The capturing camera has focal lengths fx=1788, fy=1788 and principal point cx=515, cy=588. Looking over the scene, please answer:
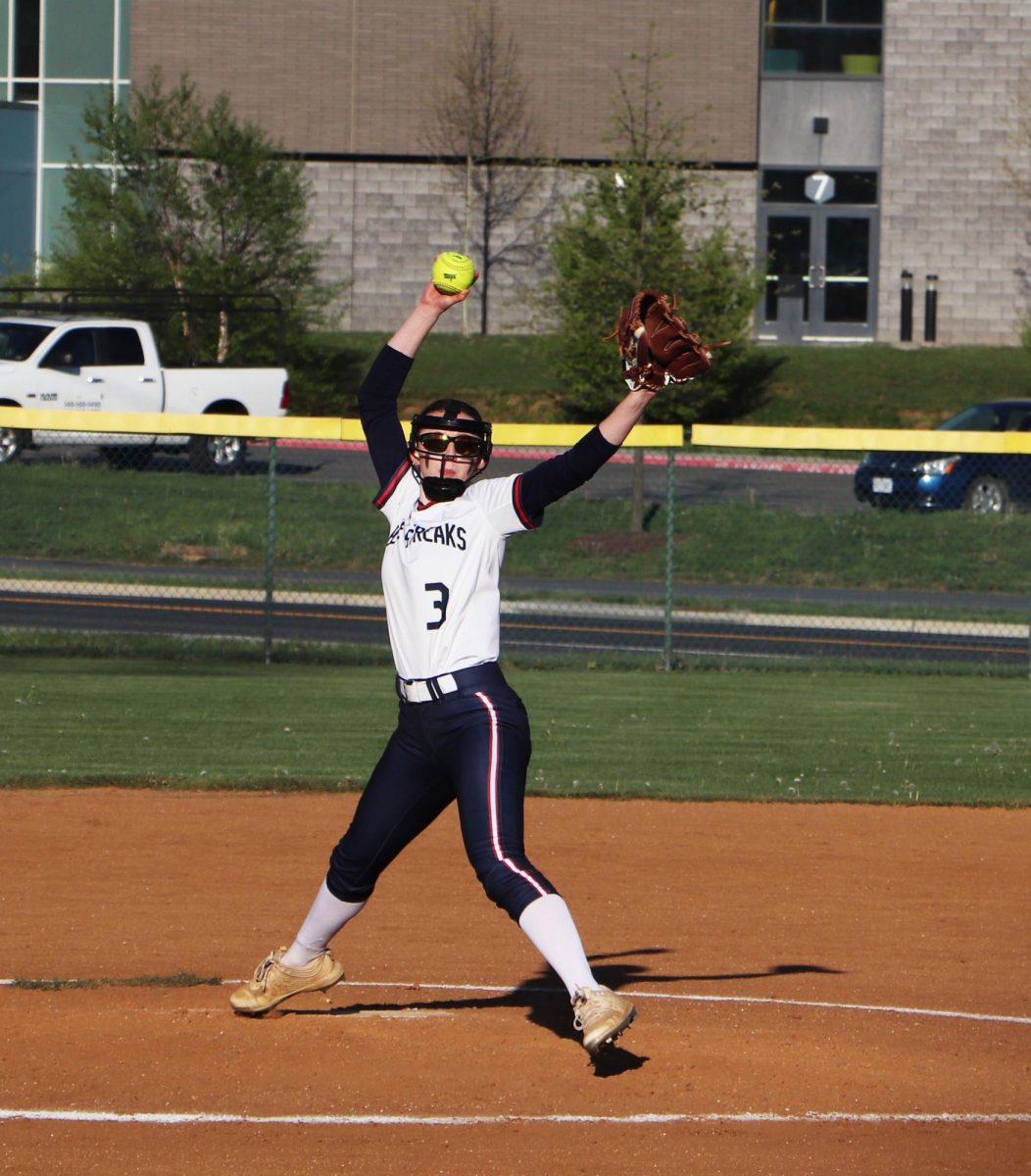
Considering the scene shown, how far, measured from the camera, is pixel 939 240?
38.0m

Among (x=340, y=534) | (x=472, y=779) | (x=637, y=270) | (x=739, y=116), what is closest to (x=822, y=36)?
(x=739, y=116)

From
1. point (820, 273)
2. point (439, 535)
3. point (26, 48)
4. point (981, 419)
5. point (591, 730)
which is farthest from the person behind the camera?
point (26, 48)

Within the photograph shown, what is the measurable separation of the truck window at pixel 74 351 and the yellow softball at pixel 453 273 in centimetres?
2135

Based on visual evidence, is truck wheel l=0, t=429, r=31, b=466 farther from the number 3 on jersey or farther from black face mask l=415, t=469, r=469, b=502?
the number 3 on jersey

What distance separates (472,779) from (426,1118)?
99cm

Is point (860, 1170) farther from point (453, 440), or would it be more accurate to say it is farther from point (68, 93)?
point (68, 93)

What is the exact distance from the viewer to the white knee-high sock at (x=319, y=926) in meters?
5.82

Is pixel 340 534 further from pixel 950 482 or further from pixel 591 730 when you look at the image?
pixel 950 482

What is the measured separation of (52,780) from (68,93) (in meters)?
31.0

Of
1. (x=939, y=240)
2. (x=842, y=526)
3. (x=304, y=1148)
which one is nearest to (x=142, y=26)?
(x=939, y=240)

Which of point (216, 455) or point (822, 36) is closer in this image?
point (216, 455)

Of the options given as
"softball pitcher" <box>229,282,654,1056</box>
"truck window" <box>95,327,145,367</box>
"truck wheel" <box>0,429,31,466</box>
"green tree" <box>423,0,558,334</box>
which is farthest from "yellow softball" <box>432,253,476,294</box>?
"green tree" <box>423,0,558,334</box>

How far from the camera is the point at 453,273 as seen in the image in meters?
5.92

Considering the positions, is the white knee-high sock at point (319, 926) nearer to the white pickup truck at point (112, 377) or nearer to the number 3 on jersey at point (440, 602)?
the number 3 on jersey at point (440, 602)
